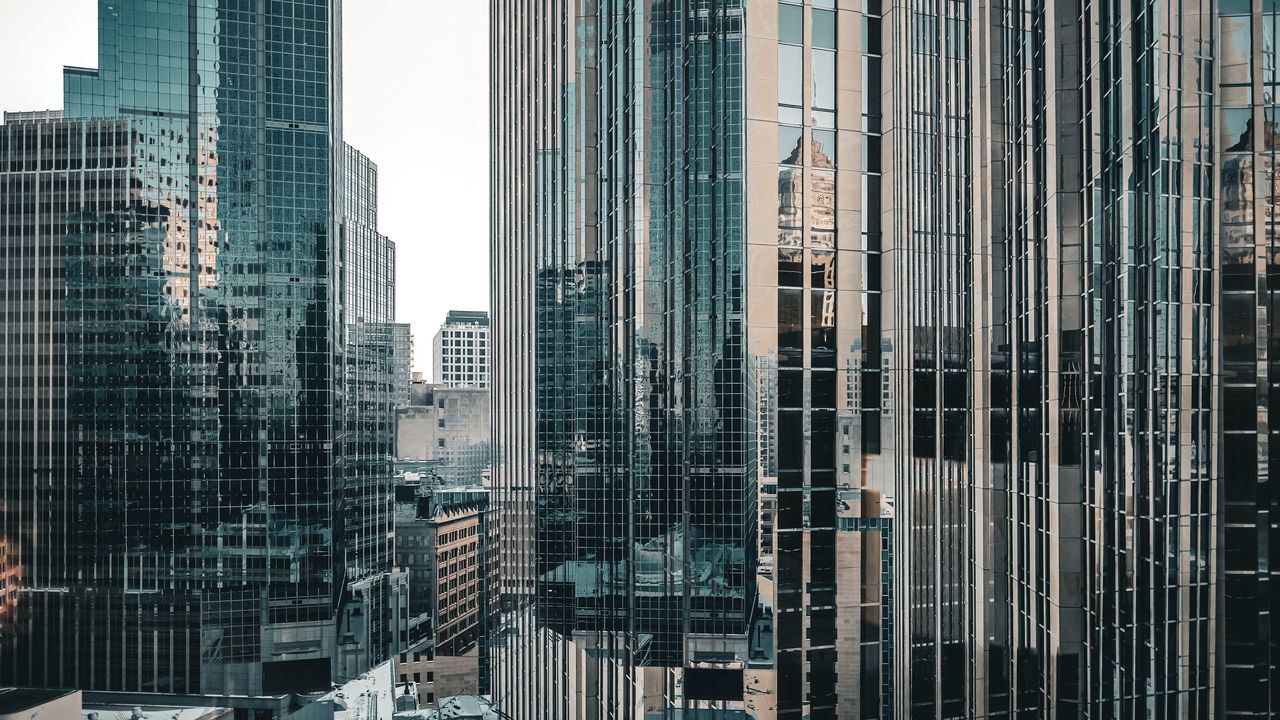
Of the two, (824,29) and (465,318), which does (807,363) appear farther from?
(465,318)

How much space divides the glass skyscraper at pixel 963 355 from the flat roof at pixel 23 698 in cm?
2645

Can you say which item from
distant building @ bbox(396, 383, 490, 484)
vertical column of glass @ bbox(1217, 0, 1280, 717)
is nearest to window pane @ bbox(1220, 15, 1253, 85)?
vertical column of glass @ bbox(1217, 0, 1280, 717)

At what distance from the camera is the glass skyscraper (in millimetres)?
10727

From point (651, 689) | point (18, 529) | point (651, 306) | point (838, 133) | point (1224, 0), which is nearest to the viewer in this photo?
point (1224, 0)

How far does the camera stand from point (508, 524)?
3812 centimetres

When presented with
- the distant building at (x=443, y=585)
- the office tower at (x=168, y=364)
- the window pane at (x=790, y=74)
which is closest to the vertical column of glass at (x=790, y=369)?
the window pane at (x=790, y=74)

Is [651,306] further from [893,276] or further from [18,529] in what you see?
[18,529]

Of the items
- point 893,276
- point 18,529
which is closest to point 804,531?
point 893,276

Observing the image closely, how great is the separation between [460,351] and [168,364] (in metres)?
73.2

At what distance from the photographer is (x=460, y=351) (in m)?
113

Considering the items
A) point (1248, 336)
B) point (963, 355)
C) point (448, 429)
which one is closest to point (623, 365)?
point (963, 355)

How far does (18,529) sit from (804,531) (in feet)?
144

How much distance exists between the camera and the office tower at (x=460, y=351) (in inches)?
4446

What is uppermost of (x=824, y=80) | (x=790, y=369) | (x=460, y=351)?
(x=824, y=80)
